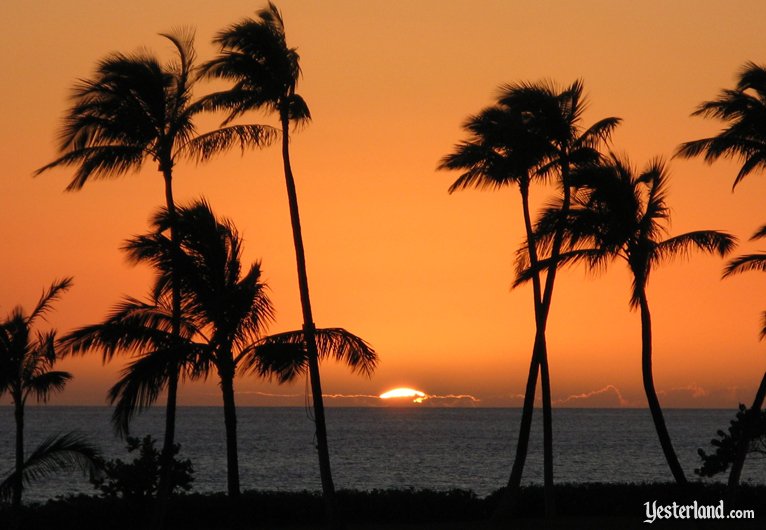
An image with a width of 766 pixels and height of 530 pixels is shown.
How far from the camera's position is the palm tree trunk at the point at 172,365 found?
79.8 feet

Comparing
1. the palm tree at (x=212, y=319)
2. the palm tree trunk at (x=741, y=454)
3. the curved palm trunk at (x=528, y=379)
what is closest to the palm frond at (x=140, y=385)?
the palm tree at (x=212, y=319)

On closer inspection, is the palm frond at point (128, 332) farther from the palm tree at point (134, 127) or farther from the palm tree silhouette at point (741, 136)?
the palm tree silhouette at point (741, 136)

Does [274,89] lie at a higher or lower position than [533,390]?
higher

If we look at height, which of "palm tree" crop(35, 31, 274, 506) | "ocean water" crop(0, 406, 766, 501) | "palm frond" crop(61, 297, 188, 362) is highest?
"palm tree" crop(35, 31, 274, 506)

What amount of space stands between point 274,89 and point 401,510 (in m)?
11.9

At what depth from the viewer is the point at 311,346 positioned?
24.8m

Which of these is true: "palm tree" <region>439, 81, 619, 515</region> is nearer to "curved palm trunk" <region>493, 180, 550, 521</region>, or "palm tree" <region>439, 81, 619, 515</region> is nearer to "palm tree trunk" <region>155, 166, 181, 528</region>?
"curved palm trunk" <region>493, 180, 550, 521</region>

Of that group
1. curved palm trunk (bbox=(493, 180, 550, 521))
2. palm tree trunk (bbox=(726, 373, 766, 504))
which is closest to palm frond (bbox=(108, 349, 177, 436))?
curved palm trunk (bbox=(493, 180, 550, 521))

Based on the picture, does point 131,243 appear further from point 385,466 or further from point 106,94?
point 385,466

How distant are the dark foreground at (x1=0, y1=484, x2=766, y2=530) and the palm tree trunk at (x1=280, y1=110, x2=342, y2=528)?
310cm

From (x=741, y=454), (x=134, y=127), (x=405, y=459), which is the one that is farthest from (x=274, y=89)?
(x=405, y=459)

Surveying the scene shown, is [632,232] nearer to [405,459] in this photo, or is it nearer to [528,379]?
[528,379]

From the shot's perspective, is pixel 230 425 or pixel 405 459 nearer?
pixel 230 425

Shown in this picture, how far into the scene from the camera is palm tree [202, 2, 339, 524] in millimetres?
25047
